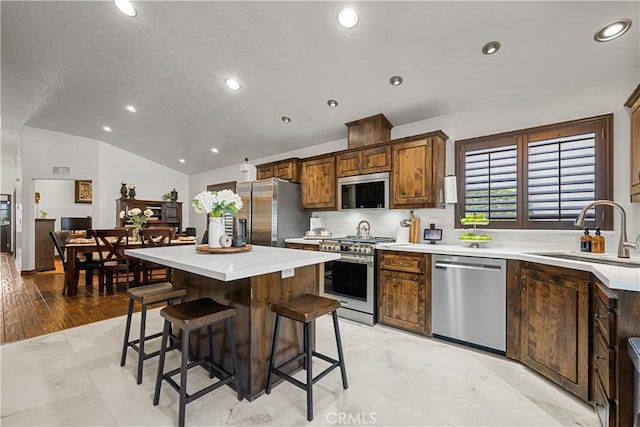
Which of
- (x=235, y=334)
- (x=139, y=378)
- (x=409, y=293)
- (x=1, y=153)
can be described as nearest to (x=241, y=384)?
(x=235, y=334)

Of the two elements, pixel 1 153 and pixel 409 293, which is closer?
pixel 409 293

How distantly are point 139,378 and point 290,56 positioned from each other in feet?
10.3

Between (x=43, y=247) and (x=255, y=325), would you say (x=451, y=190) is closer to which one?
(x=255, y=325)

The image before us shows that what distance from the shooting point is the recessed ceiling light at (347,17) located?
223cm

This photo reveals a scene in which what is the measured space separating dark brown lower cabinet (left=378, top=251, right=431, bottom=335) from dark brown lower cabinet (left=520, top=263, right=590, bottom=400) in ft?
2.62

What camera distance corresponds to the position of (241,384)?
186 cm

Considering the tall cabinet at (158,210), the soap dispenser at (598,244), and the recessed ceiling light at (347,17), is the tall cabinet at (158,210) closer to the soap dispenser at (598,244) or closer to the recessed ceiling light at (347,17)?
the recessed ceiling light at (347,17)

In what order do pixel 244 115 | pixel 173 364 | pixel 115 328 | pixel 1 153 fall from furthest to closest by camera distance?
1. pixel 1 153
2. pixel 244 115
3. pixel 115 328
4. pixel 173 364

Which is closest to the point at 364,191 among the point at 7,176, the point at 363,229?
the point at 363,229

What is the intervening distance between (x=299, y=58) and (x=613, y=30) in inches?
100

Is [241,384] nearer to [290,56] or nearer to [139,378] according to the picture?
[139,378]

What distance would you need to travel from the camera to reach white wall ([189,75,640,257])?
7.73 ft

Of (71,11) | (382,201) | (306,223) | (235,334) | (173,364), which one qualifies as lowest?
(173,364)

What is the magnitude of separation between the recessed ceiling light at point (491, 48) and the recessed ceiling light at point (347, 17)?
1133mm
